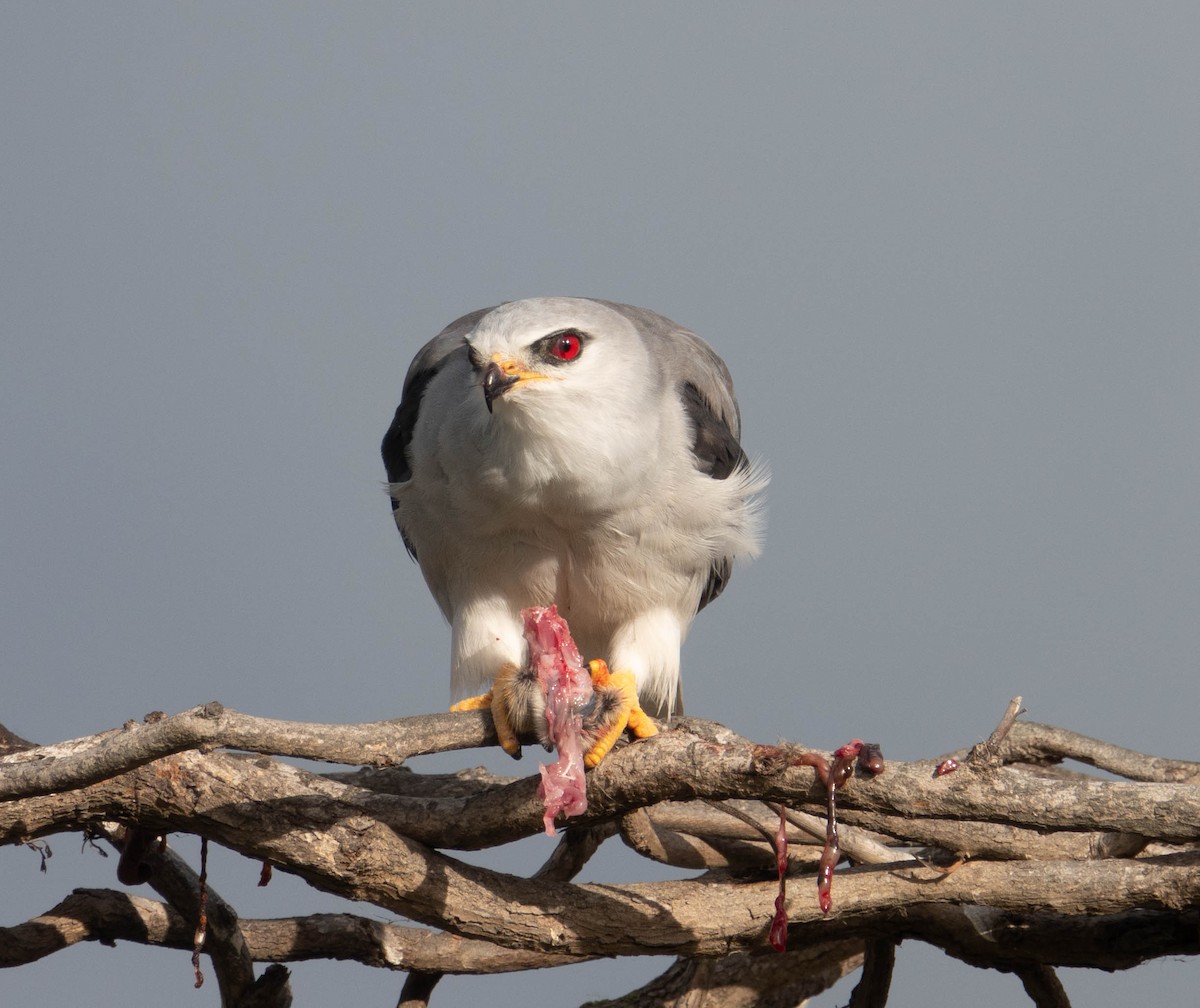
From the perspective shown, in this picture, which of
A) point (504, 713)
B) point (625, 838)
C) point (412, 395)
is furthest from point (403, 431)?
point (625, 838)

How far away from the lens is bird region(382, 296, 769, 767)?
196 inches

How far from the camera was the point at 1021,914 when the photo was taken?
478cm

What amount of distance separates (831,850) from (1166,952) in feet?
5.55

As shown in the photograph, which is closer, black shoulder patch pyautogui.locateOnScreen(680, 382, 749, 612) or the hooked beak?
the hooked beak

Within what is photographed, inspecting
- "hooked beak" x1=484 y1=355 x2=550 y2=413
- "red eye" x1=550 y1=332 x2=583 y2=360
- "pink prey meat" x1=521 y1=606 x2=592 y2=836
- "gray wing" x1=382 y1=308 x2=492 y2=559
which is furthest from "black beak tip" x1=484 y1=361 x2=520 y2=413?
"gray wing" x1=382 y1=308 x2=492 y2=559

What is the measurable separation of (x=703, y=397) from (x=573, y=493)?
1.16 meters

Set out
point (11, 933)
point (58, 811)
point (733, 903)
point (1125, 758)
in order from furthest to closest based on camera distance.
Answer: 1. point (1125, 758)
2. point (11, 933)
3. point (733, 903)
4. point (58, 811)

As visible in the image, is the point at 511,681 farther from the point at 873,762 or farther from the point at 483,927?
the point at 873,762

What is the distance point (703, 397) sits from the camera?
6055mm

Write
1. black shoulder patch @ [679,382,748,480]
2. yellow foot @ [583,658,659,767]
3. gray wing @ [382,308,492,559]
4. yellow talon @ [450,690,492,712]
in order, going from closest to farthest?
1. yellow foot @ [583,658,659,767]
2. yellow talon @ [450,690,492,712]
3. black shoulder patch @ [679,382,748,480]
4. gray wing @ [382,308,492,559]

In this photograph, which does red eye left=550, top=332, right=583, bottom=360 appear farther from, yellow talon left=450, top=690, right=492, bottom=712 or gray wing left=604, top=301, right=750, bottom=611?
yellow talon left=450, top=690, right=492, bottom=712

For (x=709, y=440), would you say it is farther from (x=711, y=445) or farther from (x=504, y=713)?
(x=504, y=713)

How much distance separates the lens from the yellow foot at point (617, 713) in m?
4.74

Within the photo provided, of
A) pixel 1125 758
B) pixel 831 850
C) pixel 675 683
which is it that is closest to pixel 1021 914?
pixel 1125 758
